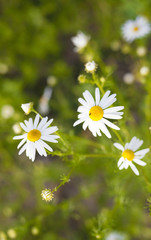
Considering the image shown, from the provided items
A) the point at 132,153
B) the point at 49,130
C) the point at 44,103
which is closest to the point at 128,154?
the point at 132,153

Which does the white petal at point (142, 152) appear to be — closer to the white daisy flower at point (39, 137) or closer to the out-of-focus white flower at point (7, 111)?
the white daisy flower at point (39, 137)

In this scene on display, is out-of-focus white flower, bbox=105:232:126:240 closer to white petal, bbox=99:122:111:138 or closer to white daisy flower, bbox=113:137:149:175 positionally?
white daisy flower, bbox=113:137:149:175

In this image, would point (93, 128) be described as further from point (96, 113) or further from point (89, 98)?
point (89, 98)

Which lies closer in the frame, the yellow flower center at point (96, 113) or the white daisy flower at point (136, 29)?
the yellow flower center at point (96, 113)

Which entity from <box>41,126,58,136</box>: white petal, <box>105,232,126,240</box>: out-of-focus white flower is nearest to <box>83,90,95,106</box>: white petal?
<box>41,126,58,136</box>: white petal

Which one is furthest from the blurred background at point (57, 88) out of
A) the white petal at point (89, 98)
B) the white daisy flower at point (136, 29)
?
the white petal at point (89, 98)

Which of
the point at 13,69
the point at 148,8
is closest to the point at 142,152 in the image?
the point at 148,8
